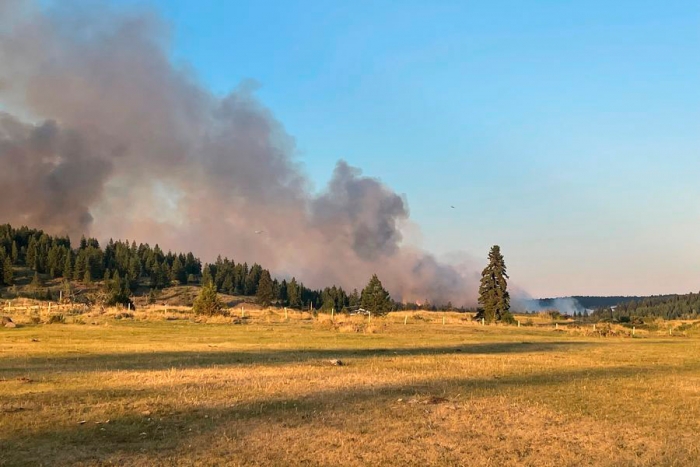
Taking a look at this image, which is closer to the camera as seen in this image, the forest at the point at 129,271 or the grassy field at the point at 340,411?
the grassy field at the point at 340,411

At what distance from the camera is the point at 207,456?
9.72 metres

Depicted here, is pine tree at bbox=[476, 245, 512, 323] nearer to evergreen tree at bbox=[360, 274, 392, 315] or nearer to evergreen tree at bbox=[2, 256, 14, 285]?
evergreen tree at bbox=[360, 274, 392, 315]

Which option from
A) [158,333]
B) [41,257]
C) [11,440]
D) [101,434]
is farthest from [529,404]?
[41,257]

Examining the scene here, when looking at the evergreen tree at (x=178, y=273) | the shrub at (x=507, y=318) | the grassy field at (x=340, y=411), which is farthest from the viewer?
the evergreen tree at (x=178, y=273)

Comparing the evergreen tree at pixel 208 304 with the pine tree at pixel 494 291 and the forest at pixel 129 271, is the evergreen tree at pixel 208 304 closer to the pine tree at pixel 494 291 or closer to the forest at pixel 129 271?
the pine tree at pixel 494 291

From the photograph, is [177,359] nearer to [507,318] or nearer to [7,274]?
[507,318]

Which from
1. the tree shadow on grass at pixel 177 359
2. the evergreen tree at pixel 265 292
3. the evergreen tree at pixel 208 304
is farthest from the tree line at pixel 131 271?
the tree shadow on grass at pixel 177 359

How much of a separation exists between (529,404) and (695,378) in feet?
34.3

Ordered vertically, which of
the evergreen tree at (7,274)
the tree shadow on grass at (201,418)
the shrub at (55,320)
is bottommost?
the shrub at (55,320)

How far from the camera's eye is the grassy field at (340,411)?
1013cm

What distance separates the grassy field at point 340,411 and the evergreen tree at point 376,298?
65.4 metres

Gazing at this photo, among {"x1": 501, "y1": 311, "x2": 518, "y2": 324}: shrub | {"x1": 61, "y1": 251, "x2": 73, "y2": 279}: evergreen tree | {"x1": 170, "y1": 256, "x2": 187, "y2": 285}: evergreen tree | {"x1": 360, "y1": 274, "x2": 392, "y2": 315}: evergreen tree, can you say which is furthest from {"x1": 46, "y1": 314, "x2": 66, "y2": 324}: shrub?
{"x1": 170, "y1": 256, "x2": 187, "y2": 285}: evergreen tree

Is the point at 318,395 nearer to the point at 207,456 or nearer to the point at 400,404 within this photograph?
the point at 400,404

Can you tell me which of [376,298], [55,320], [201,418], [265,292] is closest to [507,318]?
[376,298]
